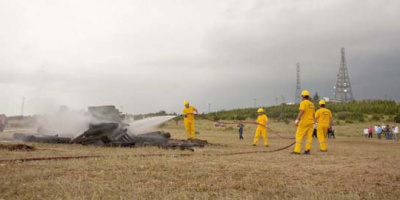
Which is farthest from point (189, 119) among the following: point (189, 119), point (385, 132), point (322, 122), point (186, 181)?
point (385, 132)

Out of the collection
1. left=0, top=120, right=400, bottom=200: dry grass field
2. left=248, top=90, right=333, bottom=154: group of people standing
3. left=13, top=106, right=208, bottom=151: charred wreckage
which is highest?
left=248, top=90, right=333, bottom=154: group of people standing

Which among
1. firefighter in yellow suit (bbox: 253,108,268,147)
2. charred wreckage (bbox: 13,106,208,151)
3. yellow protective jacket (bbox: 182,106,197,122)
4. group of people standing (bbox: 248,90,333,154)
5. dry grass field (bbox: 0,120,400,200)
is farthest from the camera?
yellow protective jacket (bbox: 182,106,197,122)

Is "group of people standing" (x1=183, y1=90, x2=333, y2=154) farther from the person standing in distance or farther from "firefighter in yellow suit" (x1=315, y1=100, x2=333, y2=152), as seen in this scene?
the person standing in distance

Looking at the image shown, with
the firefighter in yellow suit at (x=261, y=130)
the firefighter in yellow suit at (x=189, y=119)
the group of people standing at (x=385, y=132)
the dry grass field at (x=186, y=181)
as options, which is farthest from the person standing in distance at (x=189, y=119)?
the group of people standing at (x=385, y=132)

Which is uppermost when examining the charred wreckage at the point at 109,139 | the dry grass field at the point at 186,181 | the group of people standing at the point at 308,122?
the group of people standing at the point at 308,122

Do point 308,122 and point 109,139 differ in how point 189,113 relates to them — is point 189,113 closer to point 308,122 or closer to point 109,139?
point 109,139

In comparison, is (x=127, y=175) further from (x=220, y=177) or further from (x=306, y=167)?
(x=306, y=167)

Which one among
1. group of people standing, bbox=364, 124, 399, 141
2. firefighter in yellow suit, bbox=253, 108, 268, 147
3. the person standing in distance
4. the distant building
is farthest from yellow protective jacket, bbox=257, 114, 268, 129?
group of people standing, bbox=364, 124, 399, 141

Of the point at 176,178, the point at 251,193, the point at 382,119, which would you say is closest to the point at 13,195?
the point at 176,178

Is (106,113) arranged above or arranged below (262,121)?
above

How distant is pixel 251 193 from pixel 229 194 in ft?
1.11

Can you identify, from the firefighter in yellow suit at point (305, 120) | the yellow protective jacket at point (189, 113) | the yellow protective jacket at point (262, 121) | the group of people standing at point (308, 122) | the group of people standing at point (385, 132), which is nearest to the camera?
the group of people standing at point (308, 122)

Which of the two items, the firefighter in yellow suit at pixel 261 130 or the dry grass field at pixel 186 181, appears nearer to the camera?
the dry grass field at pixel 186 181

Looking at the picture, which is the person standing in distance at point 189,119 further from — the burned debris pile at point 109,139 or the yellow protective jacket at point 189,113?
the burned debris pile at point 109,139
